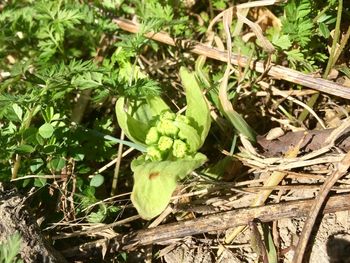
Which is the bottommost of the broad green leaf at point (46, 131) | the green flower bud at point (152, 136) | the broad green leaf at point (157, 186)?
the broad green leaf at point (157, 186)

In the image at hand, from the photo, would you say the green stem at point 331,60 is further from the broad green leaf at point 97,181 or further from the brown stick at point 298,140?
the broad green leaf at point 97,181

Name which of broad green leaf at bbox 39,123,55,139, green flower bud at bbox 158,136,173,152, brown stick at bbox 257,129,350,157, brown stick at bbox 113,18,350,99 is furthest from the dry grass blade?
broad green leaf at bbox 39,123,55,139

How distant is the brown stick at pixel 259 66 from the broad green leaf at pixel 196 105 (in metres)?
0.41

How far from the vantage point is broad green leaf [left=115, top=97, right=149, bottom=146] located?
206 centimetres

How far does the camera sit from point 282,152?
2174 mm

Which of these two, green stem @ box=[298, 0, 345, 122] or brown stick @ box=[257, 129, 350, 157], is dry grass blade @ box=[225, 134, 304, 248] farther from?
green stem @ box=[298, 0, 345, 122]

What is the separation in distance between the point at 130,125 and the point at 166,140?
188mm

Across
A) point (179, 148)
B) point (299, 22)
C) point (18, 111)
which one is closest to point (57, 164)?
point (18, 111)

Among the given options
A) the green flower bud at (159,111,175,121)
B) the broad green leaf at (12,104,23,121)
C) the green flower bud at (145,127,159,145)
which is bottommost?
the green flower bud at (145,127,159,145)

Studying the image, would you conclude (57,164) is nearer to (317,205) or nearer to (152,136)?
(152,136)

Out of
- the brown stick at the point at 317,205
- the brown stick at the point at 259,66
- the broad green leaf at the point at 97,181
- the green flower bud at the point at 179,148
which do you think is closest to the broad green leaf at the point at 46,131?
the broad green leaf at the point at 97,181

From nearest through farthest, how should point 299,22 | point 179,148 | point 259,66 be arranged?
point 179,148
point 299,22
point 259,66

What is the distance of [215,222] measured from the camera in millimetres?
2000

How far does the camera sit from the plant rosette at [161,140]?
186 cm
